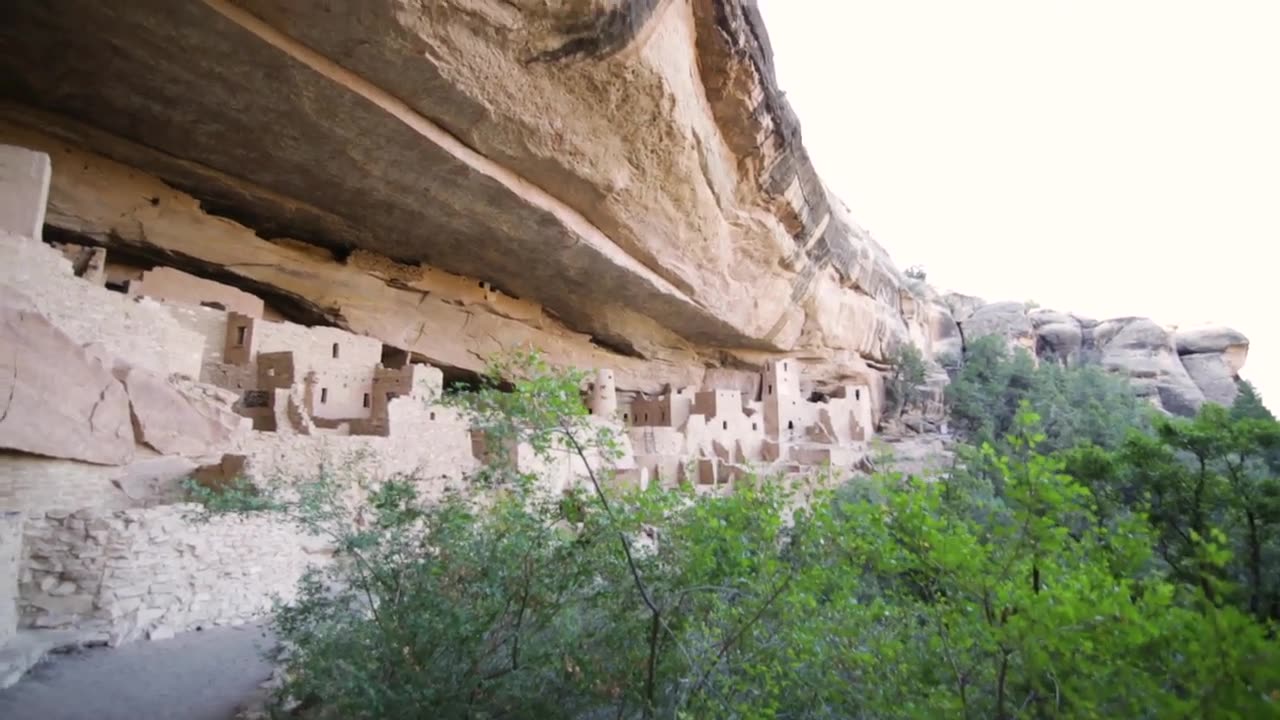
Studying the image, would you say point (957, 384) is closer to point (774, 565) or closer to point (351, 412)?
point (351, 412)

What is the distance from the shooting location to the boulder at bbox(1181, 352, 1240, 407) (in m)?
24.4

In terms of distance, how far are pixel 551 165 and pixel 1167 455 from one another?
7808 mm

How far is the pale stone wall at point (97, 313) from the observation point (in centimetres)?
595

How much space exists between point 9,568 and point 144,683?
1.42 metres

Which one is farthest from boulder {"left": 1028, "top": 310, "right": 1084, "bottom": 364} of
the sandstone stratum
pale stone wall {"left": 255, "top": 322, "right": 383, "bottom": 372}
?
pale stone wall {"left": 255, "top": 322, "right": 383, "bottom": 372}

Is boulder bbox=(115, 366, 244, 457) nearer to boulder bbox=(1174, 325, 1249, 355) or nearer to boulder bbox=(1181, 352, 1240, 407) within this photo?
boulder bbox=(1181, 352, 1240, 407)

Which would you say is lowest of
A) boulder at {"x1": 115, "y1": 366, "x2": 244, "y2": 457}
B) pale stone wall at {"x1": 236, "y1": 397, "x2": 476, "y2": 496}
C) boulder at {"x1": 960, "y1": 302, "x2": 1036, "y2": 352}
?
pale stone wall at {"x1": 236, "y1": 397, "x2": 476, "y2": 496}

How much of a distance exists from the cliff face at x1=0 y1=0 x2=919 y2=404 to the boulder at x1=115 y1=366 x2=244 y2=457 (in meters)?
3.17

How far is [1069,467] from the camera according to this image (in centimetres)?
780

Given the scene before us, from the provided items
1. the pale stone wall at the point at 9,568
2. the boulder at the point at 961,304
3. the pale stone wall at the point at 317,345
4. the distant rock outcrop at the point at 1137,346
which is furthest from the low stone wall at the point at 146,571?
the boulder at the point at 961,304

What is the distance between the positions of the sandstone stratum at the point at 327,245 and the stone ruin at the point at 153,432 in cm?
2

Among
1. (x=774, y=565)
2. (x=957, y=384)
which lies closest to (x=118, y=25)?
(x=774, y=565)

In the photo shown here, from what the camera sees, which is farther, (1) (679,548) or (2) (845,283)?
(2) (845,283)

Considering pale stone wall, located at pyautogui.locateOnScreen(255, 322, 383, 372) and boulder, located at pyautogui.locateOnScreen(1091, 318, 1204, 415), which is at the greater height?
boulder, located at pyautogui.locateOnScreen(1091, 318, 1204, 415)
